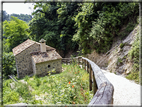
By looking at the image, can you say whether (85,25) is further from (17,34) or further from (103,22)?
(17,34)

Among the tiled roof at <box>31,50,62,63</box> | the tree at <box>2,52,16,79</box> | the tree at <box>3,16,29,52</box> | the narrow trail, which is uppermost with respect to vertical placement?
the tree at <box>3,16,29,52</box>

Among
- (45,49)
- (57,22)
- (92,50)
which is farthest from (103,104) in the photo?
(57,22)

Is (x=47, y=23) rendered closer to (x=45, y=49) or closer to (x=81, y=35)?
(x=45, y=49)

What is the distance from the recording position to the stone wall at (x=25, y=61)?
952 centimetres

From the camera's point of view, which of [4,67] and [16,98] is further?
[4,67]

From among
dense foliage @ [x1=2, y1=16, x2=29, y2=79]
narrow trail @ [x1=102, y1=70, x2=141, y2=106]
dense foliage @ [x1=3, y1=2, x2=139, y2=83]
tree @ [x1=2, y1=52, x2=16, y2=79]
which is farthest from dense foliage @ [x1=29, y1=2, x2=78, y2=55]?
narrow trail @ [x1=102, y1=70, x2=141, y2=106]

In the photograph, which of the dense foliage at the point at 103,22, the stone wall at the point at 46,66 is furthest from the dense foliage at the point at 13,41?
the dense foliage at the point at 103,22

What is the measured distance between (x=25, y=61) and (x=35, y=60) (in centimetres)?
148

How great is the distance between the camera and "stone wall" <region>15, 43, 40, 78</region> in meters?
9.52

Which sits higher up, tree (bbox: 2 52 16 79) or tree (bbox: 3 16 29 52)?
tree (bbox: 3 16 29 52)

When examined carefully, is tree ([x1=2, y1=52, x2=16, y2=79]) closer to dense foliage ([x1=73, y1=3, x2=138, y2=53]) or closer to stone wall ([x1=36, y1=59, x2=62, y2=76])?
stone wall ([x1=36, y1=59, x2=62, y2=76])

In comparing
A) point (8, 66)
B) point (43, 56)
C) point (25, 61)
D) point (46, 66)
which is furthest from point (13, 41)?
point (46, 66)

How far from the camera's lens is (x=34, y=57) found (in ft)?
31.1

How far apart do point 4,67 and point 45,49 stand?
6099mm
